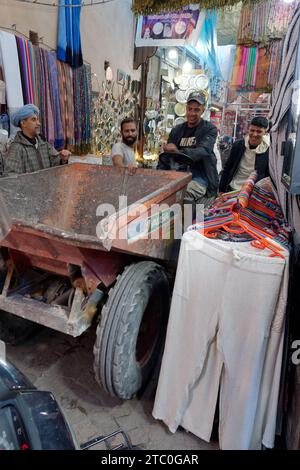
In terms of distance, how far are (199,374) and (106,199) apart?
207cm

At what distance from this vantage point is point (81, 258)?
182 centimetres

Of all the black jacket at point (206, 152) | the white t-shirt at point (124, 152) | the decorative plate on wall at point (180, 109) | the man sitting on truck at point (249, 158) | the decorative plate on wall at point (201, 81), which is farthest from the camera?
the decorative plate on wall at point (180, 109)

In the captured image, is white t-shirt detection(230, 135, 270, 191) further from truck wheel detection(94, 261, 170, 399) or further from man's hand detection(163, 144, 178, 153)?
truck wheel detection(94, 261, 170, 399)

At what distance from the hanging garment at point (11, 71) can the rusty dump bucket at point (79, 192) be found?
1268mm

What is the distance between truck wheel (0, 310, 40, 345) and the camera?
2.62 m

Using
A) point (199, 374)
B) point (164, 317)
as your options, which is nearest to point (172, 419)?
point (199, 374)

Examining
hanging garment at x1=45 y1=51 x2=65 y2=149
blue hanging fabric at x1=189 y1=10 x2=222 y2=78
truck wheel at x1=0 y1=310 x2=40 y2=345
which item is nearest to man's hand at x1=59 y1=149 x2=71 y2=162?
hanging garment at x1=45 y1=51 x2=65 y2=149

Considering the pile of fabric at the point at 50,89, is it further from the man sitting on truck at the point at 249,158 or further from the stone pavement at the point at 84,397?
the stone pavement at the point at 84,397

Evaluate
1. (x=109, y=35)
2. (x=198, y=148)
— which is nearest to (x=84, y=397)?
(x=198, y=148)

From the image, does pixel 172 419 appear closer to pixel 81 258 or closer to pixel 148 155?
pixel 81 258

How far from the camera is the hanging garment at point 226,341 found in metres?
1.53

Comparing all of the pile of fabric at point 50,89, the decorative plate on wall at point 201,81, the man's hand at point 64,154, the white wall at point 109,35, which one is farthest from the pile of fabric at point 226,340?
the decorative plate on wall at point 201,81

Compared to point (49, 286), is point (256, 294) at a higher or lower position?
higher

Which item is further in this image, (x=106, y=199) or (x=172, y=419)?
(x=106, y=199)
